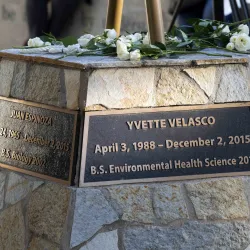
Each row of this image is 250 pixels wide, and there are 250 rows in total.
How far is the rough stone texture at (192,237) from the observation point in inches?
124

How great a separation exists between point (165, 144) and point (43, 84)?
53 cm

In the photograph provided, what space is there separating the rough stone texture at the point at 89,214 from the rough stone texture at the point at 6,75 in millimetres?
610

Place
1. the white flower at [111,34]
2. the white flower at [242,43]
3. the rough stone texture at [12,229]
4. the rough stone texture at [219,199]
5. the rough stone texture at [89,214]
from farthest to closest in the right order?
1. the white flower at [111,34]
2. the white flower at [242,43]
3. the rough stone texture at [12,229]
4. the rough stone texture at [219,199]
5. the rough stone texture at [89,214]

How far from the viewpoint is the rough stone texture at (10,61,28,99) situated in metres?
3.36

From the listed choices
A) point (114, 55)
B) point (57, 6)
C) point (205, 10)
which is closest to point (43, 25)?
point (57, 6)

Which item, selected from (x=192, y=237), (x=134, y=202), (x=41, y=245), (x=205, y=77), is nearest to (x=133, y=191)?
(x=134, y=202)

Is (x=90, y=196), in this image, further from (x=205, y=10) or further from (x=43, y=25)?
(x=205, y=10)

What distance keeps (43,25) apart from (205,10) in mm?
1666

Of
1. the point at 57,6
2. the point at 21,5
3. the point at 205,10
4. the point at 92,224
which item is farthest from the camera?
the point at 205,10

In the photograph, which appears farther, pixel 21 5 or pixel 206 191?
pixel 21 5

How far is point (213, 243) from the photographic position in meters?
3.21

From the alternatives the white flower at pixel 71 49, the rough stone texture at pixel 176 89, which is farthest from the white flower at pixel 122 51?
the white flower at pixel 71 49

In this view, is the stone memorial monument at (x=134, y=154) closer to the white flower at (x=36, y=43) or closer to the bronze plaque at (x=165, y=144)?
the bronze plaque at (x=165, y=144)

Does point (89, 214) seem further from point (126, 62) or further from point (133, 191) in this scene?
point (126, 62)
